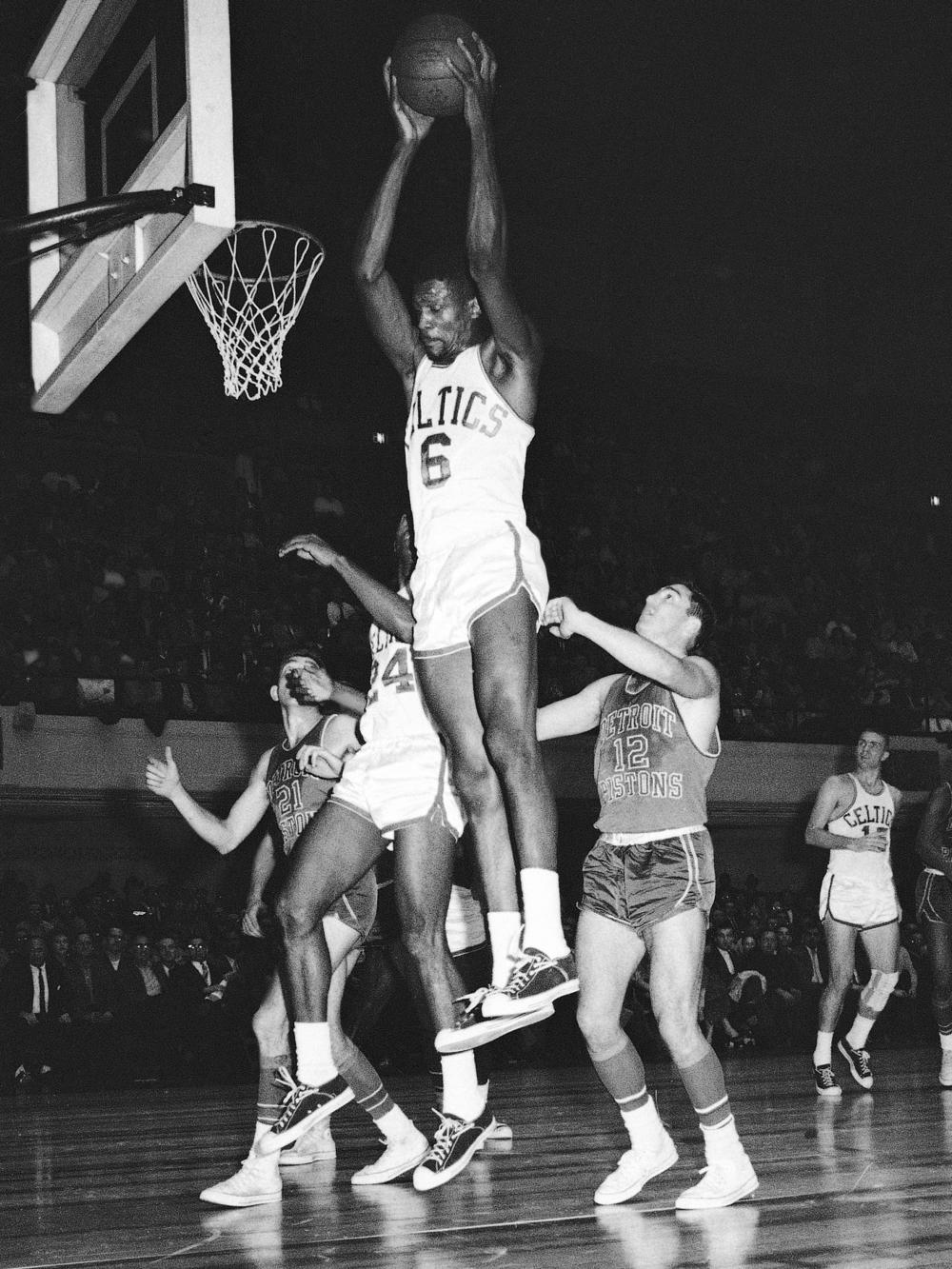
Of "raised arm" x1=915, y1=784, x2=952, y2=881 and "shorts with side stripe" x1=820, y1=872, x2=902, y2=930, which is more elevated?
"raised arm" x1=915, y1=784, x2=952, y2=881

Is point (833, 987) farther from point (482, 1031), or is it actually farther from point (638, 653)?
point (482, 1031)

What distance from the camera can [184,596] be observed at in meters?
15.0

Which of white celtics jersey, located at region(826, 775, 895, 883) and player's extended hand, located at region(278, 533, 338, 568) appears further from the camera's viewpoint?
white celtics jersey, located at region(826, 775, 895, 883)

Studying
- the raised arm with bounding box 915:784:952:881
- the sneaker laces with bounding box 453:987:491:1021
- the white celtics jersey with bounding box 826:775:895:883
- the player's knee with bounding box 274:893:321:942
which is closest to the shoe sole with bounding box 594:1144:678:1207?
the sneaker laces with bounding box 453:987:491:1021

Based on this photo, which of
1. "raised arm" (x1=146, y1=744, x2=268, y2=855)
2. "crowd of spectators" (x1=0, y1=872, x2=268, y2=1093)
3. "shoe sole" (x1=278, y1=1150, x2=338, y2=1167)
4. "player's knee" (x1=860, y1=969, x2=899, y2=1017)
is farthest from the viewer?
"crowd of spectators" (x1=0, y1=872, x2=268, y2=1093)

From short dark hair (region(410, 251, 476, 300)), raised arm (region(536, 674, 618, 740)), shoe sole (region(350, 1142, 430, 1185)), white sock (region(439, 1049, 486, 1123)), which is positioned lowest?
shoe sole (region(350, 1142, 430, 1185))

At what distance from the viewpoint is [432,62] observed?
406cm

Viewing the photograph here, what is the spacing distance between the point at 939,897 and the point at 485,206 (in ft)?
20.9

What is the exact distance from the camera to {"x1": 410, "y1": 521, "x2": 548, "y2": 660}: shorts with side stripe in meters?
4.11

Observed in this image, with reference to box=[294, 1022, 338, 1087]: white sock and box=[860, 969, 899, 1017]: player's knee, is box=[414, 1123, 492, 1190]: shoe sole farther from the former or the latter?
box=[860, 969, 899, 1017]: player's knee

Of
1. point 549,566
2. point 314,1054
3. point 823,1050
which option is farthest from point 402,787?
point 549,566

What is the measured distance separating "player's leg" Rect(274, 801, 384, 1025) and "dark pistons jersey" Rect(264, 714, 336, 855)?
1265 millimetres

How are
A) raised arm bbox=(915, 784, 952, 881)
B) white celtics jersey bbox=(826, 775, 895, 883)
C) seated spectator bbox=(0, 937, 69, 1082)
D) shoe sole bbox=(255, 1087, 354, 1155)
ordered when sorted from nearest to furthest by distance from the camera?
shoe sole bbox=(255, 1087, 354, 1155) → white celtics jersey bbox=(826, 775, 895, 883) → raised arm bbox=(915, 784, 952, 881) → seated spectator bbox=(0, 937, 69, 1082)

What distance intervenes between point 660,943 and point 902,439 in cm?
1806
